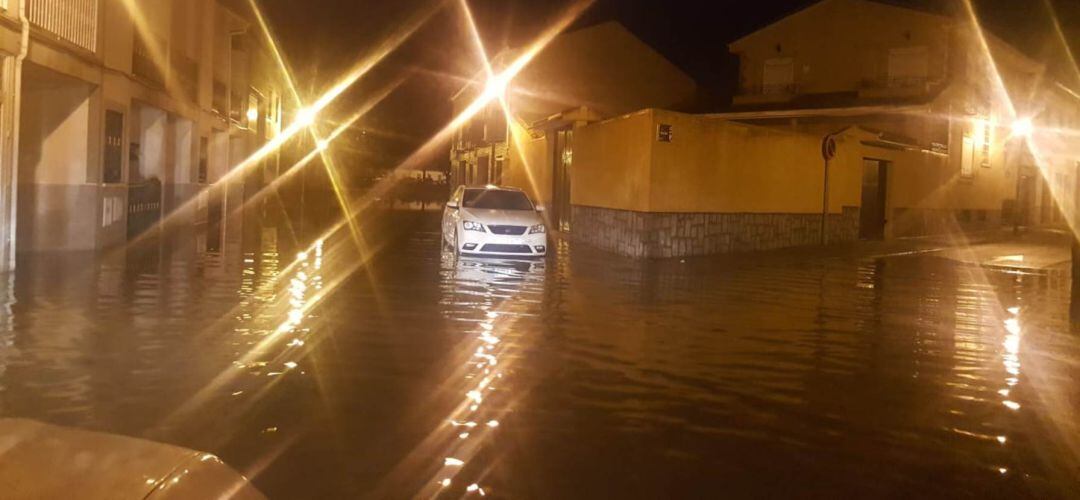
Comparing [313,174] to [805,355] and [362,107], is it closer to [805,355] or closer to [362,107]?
[362,107]

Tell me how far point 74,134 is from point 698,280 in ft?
35.5

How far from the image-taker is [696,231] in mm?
20078

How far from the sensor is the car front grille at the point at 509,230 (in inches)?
728

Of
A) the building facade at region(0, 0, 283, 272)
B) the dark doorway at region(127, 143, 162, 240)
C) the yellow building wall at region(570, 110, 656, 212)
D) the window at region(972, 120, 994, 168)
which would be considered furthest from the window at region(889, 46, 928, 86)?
the dark doorway at region(127, 143, 162, 240)

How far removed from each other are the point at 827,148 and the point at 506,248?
27.9 ft

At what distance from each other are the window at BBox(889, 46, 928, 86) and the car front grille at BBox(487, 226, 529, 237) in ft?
57.8

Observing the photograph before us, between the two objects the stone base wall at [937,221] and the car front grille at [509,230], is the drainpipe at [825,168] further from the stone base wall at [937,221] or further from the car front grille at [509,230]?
the car front grille at [509,230]

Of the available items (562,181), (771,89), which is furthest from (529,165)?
(771,89)

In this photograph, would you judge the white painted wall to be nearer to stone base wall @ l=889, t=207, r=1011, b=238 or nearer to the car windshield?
the car windshield

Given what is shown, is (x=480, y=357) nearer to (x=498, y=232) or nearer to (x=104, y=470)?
(x=104, y=470)

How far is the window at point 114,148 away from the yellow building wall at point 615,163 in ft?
32.5

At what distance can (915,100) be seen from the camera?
2898 centimetres

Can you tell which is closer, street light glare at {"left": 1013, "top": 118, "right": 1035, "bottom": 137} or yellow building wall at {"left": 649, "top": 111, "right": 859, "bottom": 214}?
yellow building wall at {"left": 649, "top": 111, "right": 859, "bottom": 214}

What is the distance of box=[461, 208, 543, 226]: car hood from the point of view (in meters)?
18.5
